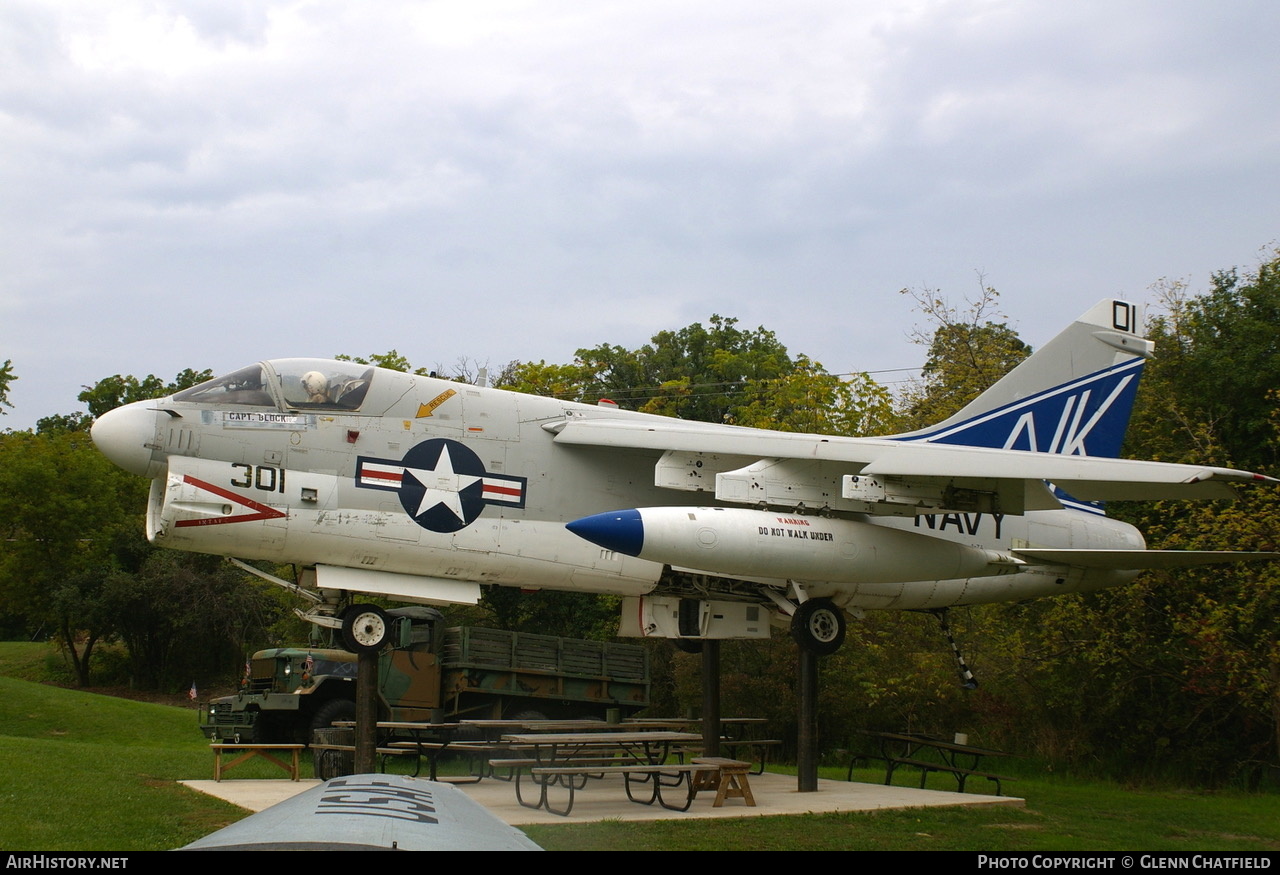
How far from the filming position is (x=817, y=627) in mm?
13281

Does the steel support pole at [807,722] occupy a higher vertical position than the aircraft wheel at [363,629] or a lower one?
lower

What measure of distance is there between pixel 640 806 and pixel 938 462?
533 centimetres

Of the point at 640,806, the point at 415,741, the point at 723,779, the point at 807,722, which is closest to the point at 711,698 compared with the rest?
the point at 807,722

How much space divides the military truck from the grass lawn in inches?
34.5

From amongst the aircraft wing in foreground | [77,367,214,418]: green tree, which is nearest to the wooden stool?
the aircraft wing in foreground

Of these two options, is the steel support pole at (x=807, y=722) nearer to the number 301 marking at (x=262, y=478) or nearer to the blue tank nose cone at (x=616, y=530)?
the blue tank nose cone at (x=616, y=530)

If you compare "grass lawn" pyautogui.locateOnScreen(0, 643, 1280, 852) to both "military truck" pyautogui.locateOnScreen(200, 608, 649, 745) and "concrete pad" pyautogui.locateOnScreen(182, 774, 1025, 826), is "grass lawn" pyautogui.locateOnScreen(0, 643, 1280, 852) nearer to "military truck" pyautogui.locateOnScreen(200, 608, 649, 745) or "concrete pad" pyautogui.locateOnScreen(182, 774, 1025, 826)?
"concrete pad" pyautogui.locateOnScreen(182, 774, 1025, 826)

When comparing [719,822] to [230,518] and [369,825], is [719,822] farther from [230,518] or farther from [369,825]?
[369,825]

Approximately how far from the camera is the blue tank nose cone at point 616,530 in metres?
10.4

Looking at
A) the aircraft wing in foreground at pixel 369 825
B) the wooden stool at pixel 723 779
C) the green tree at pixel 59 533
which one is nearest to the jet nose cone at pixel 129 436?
the wooden stool at pixel 723 779

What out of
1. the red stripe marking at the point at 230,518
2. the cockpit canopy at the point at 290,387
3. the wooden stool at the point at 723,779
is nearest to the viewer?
the red stripe marking at the point at 230,518

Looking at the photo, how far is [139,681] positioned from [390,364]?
1461cm

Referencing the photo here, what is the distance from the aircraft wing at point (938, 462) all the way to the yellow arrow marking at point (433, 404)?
121cm

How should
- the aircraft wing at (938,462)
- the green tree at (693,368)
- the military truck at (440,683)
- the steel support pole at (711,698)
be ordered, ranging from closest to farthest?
the aircraft wing at (938,462)
the steel support pole at (711,698)
the military truck at (440,683)
the green tree at (693,368)
